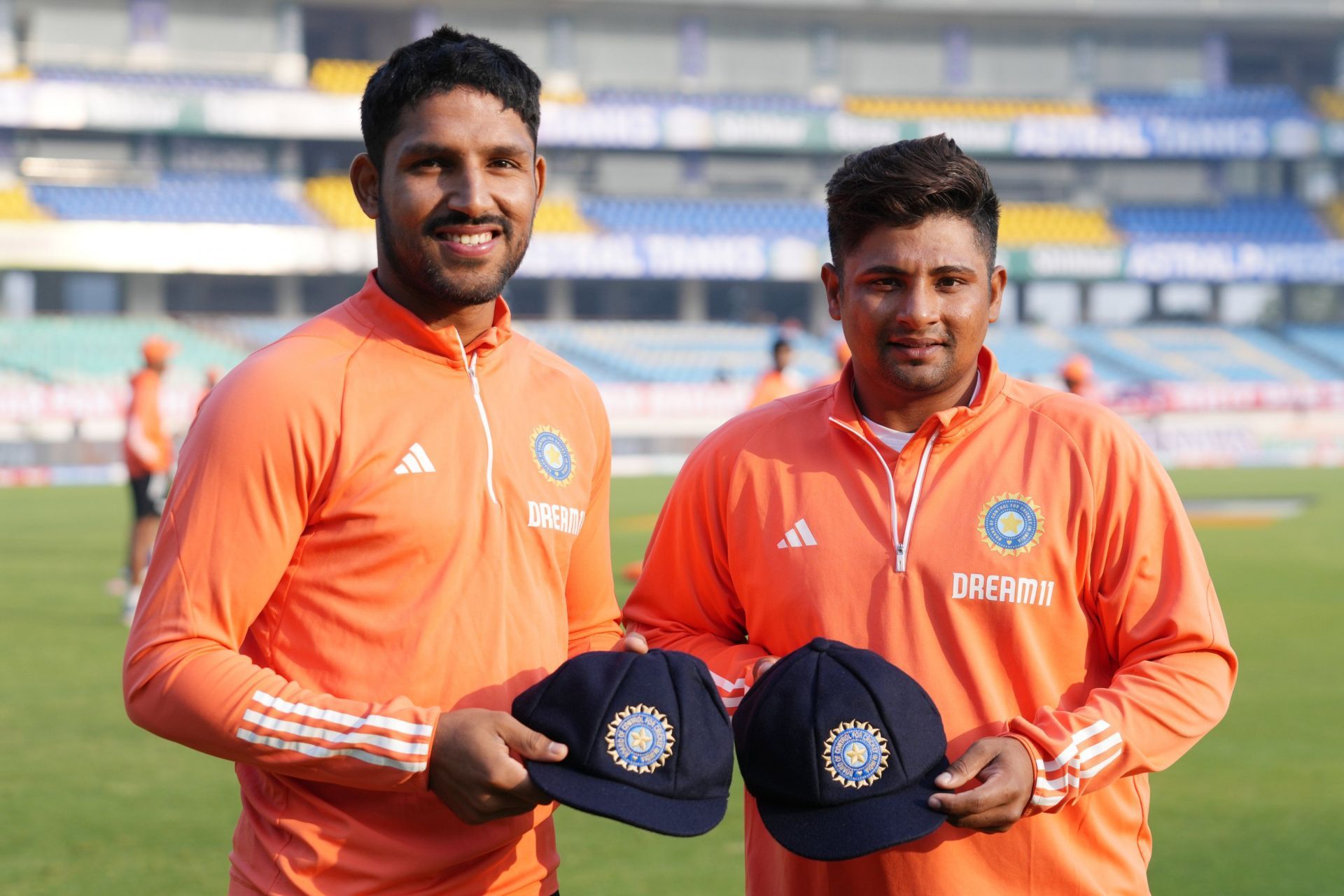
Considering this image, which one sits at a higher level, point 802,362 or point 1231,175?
point 1231,175

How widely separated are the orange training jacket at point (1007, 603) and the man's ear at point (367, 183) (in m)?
0.85

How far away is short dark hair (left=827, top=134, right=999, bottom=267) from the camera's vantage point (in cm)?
250

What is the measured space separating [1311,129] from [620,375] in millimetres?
22516

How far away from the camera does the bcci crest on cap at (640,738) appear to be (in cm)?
216

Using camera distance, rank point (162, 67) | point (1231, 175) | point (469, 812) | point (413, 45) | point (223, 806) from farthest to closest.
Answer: point (1231, 175), point (162, 67), point (223, 806), point (413, 45), point (469, 812)

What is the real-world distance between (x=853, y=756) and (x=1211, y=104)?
46.3m

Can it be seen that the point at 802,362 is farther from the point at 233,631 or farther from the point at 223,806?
the point at 233,631

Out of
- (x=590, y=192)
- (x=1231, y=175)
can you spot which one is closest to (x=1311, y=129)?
(x=1231, y=175)

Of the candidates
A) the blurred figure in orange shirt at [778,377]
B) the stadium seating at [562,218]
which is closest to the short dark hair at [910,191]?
the blurred figure in orange shirt at [778,377]

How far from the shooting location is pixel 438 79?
2398 mm

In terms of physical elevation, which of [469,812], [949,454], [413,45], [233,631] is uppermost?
[413,45]

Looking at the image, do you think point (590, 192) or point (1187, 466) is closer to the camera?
point (1187, 466)

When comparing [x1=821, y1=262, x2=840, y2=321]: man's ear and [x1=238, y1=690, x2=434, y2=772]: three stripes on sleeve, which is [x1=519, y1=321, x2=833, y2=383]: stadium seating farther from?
[x1=238, y1=690, x2=434, y2=772]: three stripes on sleeve

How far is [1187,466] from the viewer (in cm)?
3100
